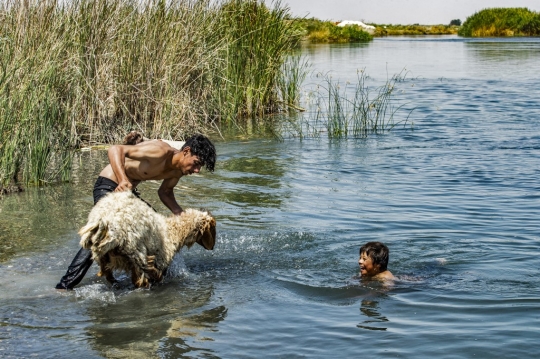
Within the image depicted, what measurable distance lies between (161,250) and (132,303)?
589mm

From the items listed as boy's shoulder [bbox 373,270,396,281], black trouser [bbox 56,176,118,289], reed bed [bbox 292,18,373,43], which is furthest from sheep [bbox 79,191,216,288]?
reed bed [bbox 292,18,373,43]

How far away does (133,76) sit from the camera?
14.4m

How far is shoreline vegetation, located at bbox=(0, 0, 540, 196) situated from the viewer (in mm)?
11047

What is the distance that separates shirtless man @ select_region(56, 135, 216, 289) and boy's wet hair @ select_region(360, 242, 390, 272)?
1.81 meters

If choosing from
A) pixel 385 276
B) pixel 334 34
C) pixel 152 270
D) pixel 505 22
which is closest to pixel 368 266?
pixel 385 276

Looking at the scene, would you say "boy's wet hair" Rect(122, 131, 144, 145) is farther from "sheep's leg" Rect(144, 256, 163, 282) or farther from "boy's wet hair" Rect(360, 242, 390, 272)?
"boy's wet hair" Rect(360, 242, 390, 272)

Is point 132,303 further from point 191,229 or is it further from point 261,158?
point 261,158

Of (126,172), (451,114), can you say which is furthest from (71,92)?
(451,114)

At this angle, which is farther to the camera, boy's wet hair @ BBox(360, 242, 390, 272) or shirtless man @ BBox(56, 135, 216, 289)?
boy's wet hair @ BBox(360, 242, 390, 272)

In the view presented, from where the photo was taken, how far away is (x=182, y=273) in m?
7.88

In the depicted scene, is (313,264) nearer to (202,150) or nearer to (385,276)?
(385,276)

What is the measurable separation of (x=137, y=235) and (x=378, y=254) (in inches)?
101

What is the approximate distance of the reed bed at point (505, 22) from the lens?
6694cm

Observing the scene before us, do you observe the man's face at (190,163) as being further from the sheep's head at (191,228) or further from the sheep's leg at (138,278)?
the sheep's leg at (138,278)
